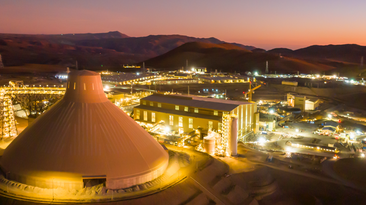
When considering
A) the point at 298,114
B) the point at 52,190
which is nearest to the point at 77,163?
the point at 52,190

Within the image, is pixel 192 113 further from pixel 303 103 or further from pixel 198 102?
pixel 303 103

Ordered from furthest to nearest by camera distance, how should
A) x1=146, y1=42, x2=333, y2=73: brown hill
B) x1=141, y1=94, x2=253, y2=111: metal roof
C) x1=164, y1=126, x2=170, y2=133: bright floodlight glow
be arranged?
x1=146, y1=42, x2=333, y2=73: brown hill, x1=164, y1=126, x2=170, y2=133: bright floodlight glow, x1=141, y1=94, x2=253, y2=111: metal roof

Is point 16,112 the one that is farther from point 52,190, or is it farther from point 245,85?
point 245,85

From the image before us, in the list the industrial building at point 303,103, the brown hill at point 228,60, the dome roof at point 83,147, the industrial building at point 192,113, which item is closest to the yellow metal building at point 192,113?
the industrial building at point 192,113

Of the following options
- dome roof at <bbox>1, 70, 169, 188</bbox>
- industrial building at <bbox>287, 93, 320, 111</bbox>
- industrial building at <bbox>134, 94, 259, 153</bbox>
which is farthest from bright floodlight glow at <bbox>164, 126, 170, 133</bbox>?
industrial building at <bbox>287, 93, 320, 111</bbox>

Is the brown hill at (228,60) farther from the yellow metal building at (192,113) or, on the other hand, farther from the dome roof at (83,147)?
the dome roof at (83,147)

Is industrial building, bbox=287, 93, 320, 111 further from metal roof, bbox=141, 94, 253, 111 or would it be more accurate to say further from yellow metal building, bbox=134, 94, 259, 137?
metal roof, bbox=141, 94, 253, 111

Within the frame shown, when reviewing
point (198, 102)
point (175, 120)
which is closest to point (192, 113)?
point (198, 102)
